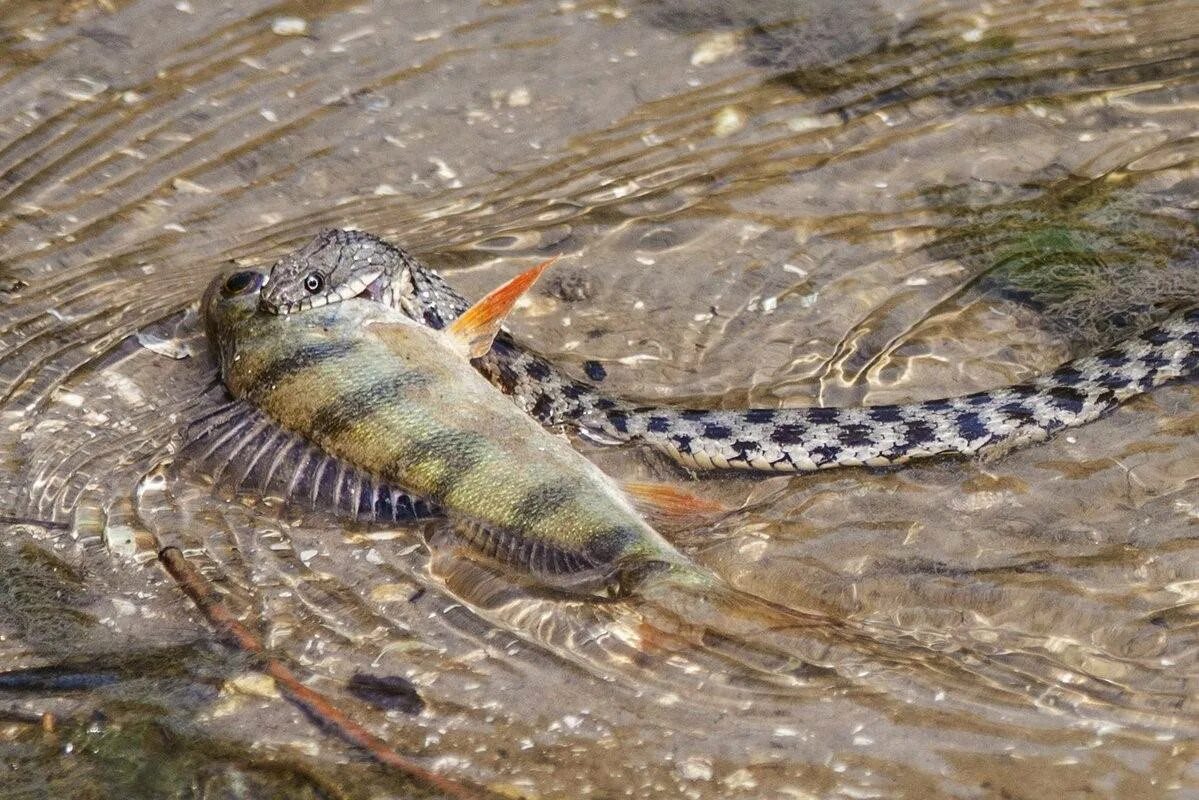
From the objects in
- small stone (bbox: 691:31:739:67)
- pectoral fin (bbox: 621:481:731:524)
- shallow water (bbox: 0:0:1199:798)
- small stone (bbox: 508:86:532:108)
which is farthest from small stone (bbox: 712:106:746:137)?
pectoral fin (bbox: 621:481:731:524)

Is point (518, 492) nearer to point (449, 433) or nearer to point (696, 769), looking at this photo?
point (449, 433)

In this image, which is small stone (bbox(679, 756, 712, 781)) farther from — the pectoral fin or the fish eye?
the fish eye

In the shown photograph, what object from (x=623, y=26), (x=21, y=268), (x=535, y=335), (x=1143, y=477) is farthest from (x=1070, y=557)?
(x=21, y=268)

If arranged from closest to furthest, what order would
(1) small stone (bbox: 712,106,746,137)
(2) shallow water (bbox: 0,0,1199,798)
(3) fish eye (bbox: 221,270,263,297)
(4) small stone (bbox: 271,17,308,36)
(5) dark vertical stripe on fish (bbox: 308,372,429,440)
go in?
(2) shallow water (bbox: 0,0,1199,798) → (5) dark vertical stripe on fish (bbox: 308,372,429,440) → (3) fish eye (bbox: 221,270,263,297) → (1) small stone (bbox: 712,106,746,137) → (4) small stone (bbox: 271,17,308,36)

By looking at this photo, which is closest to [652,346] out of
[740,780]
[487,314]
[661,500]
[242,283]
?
[487,314]

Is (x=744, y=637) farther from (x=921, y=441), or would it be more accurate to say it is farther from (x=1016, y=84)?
(x=1016, y=84)

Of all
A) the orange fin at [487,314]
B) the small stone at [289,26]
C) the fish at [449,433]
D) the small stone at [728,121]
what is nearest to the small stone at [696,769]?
the fish at [449,433]
